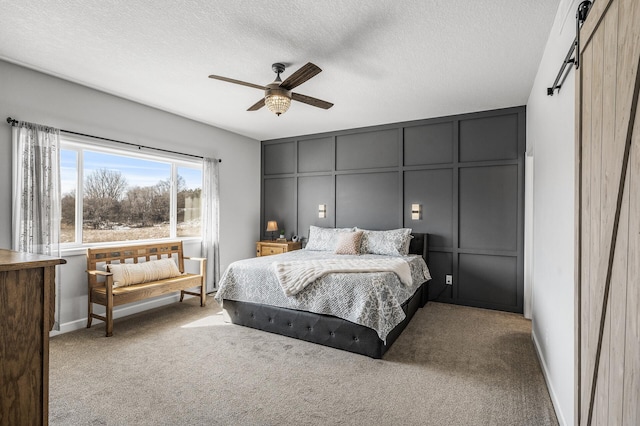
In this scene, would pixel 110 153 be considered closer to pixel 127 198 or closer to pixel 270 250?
pixel 127 198

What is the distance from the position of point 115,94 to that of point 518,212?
5108mm

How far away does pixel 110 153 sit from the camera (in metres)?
4.16

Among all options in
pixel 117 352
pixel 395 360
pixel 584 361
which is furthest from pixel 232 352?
pixel 584 361

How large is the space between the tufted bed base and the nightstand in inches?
72.7

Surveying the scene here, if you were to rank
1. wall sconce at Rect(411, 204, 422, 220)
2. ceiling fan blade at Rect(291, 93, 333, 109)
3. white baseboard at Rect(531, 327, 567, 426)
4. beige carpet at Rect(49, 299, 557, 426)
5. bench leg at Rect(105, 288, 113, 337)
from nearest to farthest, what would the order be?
white baseboard at Rect(531, 327, 567, 426) → beige carpet at Rect(49, 299, 557, 426) → ceiling fan blade at Rect(291, 93, 333, 109) → bench leg at Rect(105, 288, 113, 337) → wall sconce at Rect(411, 204, 422, 220)

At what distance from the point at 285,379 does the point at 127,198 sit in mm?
3174

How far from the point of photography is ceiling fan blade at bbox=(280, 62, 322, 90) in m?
2.57

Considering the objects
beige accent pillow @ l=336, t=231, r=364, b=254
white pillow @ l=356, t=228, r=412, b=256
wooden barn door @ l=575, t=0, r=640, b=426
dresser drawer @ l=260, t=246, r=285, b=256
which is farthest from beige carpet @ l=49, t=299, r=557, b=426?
dresser drawer @ l=260, t=246, r=285, b=256

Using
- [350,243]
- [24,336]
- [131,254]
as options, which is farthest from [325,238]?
[24,336]

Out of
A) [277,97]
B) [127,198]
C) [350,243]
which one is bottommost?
[350,243]

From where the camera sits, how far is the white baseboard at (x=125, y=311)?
11.8 feet

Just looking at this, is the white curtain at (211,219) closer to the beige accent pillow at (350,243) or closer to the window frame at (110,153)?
the window frame at (110,153)

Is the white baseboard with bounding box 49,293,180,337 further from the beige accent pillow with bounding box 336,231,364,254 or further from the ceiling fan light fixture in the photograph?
the ceiling fan light fixture

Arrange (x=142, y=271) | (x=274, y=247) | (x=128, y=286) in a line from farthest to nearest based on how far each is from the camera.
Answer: (x=274, y=247) < (x=142, y=271) < (x=128, y=286)
